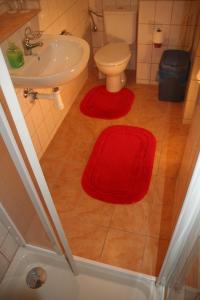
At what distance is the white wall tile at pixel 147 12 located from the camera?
2.32 metres

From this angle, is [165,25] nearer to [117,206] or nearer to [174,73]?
[174,73]

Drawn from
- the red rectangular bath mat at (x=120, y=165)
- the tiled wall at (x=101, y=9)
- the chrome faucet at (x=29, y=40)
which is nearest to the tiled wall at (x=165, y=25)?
the tiled wall at (x=101, y=9)

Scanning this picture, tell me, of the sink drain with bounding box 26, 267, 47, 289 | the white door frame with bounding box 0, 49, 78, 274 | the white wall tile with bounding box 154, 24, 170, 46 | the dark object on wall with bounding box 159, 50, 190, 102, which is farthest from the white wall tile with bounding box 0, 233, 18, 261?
the white wall tile with bounding box 154, 24, 170, 46

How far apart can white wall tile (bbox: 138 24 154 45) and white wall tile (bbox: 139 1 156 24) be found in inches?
1.9

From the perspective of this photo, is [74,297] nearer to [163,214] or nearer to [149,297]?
[149,297]

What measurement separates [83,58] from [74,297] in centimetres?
140

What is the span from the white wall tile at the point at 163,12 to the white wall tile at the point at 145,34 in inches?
3.7

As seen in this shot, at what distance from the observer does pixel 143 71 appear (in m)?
2.82

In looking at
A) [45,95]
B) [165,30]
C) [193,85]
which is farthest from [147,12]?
[45,95]

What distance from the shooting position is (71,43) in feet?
5.58

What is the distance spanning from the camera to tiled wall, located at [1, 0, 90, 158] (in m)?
1.79

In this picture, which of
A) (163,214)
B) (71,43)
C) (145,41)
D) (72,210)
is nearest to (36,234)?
(72,210)

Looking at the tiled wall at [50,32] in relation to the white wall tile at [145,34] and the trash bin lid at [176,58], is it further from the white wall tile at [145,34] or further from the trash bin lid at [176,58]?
the trash bin lid at [176,58]

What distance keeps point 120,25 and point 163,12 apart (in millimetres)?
496
